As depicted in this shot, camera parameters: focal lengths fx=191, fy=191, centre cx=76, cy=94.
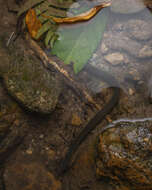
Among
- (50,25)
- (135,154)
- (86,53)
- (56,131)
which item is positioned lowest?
(56,131)

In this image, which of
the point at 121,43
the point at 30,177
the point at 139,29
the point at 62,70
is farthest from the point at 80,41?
the point at 30,177

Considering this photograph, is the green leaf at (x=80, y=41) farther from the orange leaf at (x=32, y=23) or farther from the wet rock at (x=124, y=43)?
the orange leaf at (x=32, y=23)

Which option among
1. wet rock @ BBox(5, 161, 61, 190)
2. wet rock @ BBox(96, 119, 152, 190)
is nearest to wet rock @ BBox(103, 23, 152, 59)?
wet rock @ BBox(96, 119, 152, 190)

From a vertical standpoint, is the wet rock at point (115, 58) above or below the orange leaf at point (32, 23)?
below

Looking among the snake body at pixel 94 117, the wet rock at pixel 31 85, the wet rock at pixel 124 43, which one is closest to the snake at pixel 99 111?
the snake body at pixel 94 117

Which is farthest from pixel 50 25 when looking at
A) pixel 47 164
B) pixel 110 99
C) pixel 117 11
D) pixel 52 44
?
pixel 47 164

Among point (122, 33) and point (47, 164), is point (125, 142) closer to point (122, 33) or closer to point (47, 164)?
point (47, 164)
